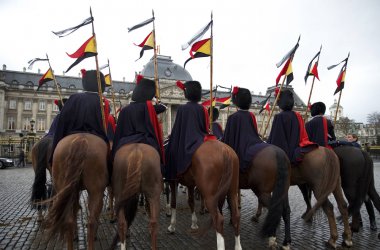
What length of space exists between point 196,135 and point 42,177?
351 centimetres

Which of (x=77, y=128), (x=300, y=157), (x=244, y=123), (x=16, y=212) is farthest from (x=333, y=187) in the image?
(x=16, y=212)

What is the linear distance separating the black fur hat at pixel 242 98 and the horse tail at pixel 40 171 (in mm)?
4255

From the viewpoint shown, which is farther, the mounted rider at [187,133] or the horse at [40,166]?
the horse at [40,166]

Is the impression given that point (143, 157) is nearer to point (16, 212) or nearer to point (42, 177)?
point (42, 177)

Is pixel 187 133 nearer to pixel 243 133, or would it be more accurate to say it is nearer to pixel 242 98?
pixel 243 133

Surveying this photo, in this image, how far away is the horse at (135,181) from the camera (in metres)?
4.66

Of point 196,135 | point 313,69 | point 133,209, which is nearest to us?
point 133,209

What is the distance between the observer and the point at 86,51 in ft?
21.4

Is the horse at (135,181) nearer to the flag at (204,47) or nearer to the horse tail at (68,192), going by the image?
the horse tail at (68,192)

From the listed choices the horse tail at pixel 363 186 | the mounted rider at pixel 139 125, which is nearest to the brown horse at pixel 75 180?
the mounted rider at pixel 139 125

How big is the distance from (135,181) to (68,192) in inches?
37.6

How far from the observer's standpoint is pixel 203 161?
17.2 ft

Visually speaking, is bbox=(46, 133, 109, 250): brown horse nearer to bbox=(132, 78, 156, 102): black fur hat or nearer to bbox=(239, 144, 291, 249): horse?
bbox=(132, 78, 156, 102): black fur hat

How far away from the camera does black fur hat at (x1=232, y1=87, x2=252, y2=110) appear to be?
6.88m
